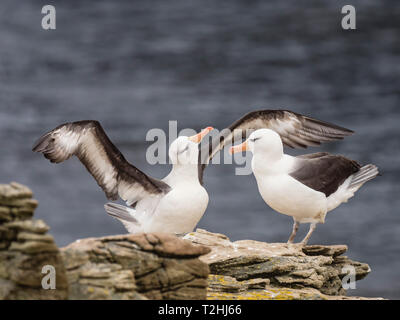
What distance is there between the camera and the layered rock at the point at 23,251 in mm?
8422

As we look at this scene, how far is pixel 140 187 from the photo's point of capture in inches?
495

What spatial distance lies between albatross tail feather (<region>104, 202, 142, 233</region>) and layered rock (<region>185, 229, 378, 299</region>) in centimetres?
86

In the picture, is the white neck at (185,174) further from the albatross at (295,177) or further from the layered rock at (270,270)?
the albatross at (295,177)

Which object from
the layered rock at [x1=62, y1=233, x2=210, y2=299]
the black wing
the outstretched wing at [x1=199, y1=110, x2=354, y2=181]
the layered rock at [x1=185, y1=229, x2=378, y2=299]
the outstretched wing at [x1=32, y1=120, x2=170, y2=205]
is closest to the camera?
the layered rock at [x1=62, y1=233, x2=210, y2=299]

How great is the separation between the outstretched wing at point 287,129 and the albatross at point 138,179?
0.69 metres

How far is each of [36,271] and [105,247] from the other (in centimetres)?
107

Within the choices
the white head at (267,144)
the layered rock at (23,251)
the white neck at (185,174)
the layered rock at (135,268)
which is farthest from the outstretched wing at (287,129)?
the layered rock at (23,251)

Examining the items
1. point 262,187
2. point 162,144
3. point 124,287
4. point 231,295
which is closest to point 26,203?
point 124,287

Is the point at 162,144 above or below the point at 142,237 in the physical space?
above

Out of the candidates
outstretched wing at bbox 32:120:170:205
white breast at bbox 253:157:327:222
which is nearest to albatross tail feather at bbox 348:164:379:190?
white breast at bbox 253:157:327:222

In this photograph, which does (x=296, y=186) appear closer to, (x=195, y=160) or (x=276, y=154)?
(x=276, y=154)

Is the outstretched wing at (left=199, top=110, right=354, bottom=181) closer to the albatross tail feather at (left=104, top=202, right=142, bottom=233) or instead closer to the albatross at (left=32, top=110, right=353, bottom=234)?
the albatross at (left=32, top=110, right=353, bottom=234)

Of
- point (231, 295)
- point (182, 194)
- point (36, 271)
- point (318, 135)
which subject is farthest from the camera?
point (318, 135)

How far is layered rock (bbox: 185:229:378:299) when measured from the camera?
10.8 m
